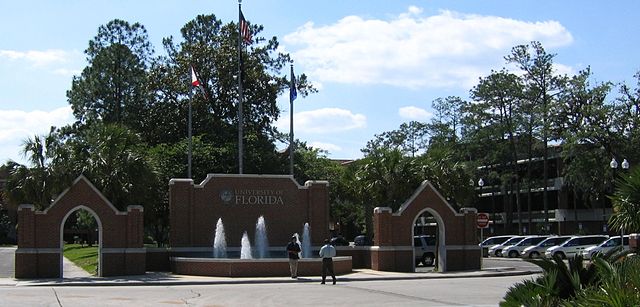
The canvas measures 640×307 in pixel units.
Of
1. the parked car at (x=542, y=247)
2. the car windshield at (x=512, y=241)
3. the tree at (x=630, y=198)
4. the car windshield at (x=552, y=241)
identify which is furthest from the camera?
the car windshield at (x=512, y=241)

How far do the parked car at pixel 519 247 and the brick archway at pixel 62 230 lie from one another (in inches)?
1274

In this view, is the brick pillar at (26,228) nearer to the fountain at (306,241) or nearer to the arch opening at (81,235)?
the arch opening at (81,235)

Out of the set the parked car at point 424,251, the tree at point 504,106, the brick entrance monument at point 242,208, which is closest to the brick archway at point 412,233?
the brick entrance monument at point 242,208

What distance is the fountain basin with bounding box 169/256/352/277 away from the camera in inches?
1241

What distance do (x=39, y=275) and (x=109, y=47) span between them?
40.2 metres

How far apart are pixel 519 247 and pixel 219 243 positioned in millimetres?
28425

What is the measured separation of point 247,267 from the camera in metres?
31.6

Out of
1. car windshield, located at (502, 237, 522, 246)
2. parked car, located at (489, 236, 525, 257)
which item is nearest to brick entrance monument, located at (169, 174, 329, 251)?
parked car, located at (489, 236, 525, 257)

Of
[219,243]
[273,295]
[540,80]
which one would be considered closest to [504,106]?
[540,80]

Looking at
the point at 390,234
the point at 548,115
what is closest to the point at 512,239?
the point at 548,115

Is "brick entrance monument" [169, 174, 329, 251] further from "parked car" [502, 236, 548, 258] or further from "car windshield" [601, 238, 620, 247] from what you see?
"parked car" [502, 236, 548, 258]

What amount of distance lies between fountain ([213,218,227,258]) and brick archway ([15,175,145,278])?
3.99 m

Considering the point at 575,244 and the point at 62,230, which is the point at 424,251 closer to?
the point at 575,244

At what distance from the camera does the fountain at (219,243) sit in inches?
1426
